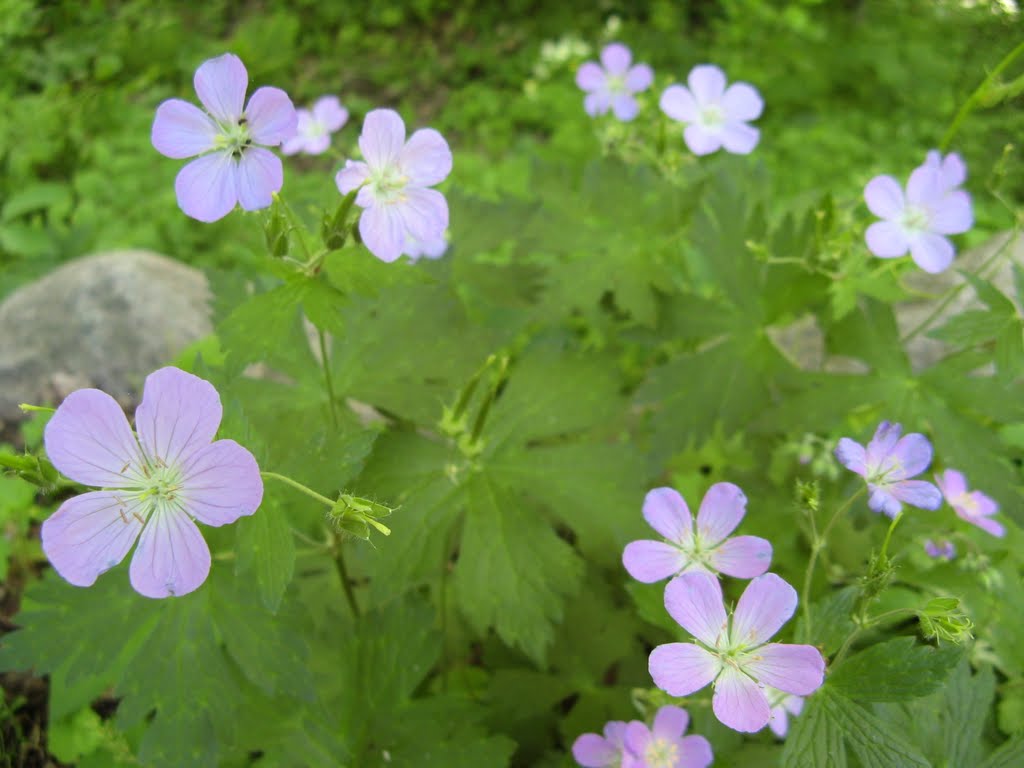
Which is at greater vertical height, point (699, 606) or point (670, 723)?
point (699, 606)

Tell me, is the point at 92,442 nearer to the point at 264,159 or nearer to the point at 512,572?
the point at 264,159

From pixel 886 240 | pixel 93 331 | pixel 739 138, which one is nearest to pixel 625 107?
pixel 739 138

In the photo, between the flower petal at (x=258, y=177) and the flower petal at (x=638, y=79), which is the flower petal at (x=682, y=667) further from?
the flower petal at (x=638, y=79)

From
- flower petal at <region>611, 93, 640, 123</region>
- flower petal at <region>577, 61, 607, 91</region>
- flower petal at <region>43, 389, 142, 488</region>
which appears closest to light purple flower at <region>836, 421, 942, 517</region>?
flower petal at <region>43, 389, 142, 488</region>

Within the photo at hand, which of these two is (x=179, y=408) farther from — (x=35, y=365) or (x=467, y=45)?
(x=467, y=45)

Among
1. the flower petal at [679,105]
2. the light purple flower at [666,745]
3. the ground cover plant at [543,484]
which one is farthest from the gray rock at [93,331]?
the light purple flower at [666,745]

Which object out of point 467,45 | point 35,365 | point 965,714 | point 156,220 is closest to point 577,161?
point 467,45

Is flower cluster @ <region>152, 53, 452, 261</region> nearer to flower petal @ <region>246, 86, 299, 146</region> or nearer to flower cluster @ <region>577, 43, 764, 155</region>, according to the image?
flower petal @ <region>246, 86, 299, 146</region>
